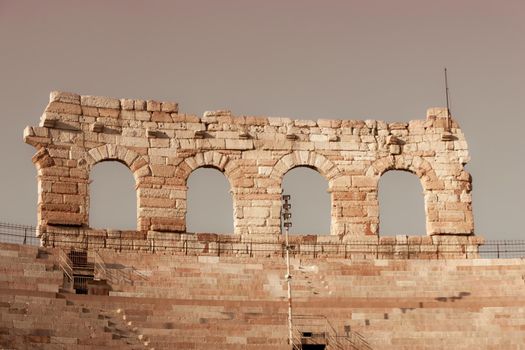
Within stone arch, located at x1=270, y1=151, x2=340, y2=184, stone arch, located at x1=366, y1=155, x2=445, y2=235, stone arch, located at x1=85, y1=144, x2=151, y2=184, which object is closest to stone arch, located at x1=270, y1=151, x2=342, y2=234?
stone arch, located at x1=270, y1=151, x2=340, y2=184

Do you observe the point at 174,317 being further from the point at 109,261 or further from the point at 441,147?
the point at 441,147

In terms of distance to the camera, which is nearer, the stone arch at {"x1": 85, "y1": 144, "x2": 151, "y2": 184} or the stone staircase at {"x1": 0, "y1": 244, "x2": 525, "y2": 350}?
the stone staircase at {"x1": 0, "y1": 244, "x2": 525, "y2": 350}

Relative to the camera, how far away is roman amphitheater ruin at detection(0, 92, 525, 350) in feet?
125

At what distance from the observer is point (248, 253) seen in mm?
44594

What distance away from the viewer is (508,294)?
41.8 m

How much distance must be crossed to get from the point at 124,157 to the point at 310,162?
6.38m

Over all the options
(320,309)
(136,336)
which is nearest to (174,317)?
(136,336)

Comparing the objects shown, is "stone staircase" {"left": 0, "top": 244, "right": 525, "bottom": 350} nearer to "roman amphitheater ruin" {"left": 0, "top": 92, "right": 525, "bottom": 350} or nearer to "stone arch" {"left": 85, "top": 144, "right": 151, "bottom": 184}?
"roman amphitheater ruin" {"left": 0, "top": 92, "right": 525, "bottom": 350}

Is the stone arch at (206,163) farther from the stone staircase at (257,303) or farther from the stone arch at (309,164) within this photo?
the stone staircase at (257,303)

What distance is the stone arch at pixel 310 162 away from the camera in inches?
1821

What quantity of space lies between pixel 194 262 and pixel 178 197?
11.7 ft

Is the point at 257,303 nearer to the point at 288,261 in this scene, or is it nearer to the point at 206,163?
the point at 288,261

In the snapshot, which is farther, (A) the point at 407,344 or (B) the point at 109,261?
(B) the point at 109,261

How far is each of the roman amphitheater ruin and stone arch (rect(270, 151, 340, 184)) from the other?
0.15 ft
